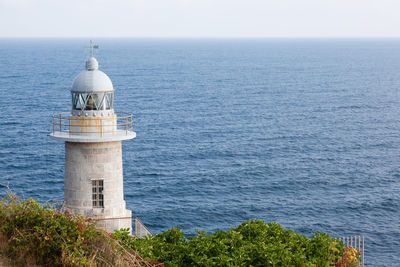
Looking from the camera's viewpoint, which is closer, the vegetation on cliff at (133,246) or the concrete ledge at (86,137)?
the vegetation on cliff at (133,246)

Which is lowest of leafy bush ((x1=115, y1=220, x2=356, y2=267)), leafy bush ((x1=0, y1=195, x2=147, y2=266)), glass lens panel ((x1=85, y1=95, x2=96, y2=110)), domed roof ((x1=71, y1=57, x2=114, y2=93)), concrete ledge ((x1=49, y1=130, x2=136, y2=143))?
leafy bush ((x1=115, y1=220, x2=356, y2=267))

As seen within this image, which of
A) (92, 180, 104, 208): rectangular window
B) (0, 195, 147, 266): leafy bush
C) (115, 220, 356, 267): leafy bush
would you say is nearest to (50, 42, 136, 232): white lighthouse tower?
(92, 180, 104, 208): rectangular window

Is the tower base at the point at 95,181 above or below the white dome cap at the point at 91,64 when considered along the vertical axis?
below

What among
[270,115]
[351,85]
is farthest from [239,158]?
[351,85]


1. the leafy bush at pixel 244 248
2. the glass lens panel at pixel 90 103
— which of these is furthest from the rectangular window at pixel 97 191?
the leafy bush at pixel 244 248

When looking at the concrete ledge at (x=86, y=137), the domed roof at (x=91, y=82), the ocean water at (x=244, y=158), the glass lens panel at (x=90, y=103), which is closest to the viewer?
the concrete ledge at (x=86, y=137)

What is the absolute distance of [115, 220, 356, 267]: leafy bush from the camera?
17578mm

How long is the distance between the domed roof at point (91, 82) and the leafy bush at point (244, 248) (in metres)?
6.87

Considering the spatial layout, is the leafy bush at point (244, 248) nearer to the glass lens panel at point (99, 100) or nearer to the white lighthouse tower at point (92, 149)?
the white lighthouse tower at point (92, 149)

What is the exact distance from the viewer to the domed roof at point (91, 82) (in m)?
23.2

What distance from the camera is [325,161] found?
Result: 6209 cm

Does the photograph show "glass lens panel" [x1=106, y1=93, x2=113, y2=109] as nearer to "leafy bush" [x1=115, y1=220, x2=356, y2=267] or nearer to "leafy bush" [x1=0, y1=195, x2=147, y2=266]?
"leafy bush" [x1=115, y1=220, x2=356, y2=267]

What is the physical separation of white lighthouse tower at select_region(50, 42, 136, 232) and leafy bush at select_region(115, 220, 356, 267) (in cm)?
422

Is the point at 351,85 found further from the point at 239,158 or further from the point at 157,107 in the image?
the point at 239,158
